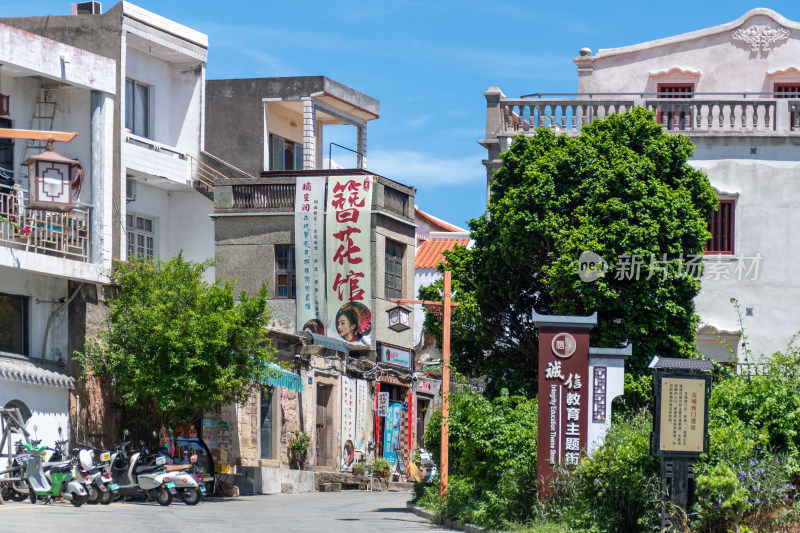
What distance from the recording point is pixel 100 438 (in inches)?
1049

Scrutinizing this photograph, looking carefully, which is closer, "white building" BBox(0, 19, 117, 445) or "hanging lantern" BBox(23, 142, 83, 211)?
"hanging lantern" BBox(23, 142, 83, 211)

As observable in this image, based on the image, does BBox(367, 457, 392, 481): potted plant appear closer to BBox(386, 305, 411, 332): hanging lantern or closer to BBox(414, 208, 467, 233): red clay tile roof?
BBox(386, 305, 411, 332): hanging lantern

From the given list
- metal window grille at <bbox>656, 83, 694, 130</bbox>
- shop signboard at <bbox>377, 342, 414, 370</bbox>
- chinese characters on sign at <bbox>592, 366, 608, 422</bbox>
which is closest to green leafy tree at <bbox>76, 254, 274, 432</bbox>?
chinese characters on sign at <bbox>592, 366, 608, 422</bbox>

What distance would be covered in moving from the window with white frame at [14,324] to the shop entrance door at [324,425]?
37.4ft

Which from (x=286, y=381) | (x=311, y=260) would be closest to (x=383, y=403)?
(x=311, y=260)

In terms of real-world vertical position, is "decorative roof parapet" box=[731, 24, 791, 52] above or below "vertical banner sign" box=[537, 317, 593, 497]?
above

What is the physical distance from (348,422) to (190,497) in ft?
44.9

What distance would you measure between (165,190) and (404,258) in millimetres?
8654

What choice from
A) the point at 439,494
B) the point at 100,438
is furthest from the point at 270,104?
the point at 439,494

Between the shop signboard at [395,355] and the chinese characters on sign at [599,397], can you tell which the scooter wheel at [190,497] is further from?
the shop signboard at [395,355]

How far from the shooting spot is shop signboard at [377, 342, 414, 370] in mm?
38812

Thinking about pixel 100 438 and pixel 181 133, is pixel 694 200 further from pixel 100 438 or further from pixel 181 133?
pixel 181 133

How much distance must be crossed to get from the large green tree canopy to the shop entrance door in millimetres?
11472

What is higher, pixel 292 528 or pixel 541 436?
pixel 541 436
